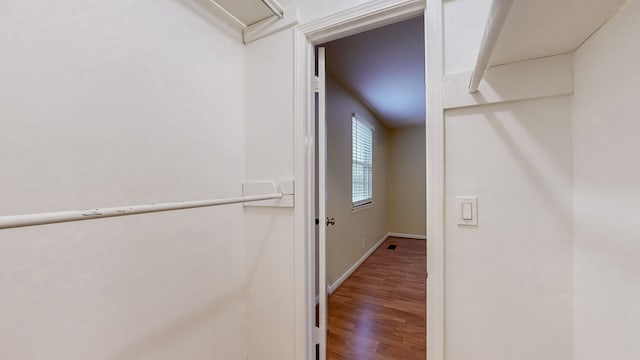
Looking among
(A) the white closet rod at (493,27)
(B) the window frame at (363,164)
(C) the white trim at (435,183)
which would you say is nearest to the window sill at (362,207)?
(B) the window frame at (363,164)

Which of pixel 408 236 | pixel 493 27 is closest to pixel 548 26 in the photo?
pixel 493 27

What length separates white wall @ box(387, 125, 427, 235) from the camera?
17.0 feet

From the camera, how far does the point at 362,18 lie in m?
1.21

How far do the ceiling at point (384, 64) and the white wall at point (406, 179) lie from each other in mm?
1485

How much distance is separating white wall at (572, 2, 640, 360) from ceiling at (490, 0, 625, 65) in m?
0.03

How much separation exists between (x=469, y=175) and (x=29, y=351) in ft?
5.34

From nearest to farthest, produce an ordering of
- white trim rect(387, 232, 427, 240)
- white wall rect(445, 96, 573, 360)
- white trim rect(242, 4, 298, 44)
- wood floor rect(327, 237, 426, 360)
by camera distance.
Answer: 1. white wall rect(445, 96, 573, 360)
2. white trim rect(242, 4, 298, 44)
3. wood floor rect(327, 237, 426, 360)
4. white trim rect(387, 232, 427, 240)

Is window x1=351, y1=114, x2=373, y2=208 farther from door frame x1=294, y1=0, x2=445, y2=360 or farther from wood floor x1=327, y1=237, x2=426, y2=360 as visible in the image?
door frame x1=294, y1=0, x2=445, y2=360

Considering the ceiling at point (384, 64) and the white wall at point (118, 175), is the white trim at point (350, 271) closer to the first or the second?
the white wall at point (118, 175)

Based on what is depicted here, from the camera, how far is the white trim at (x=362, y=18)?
3.63 feet

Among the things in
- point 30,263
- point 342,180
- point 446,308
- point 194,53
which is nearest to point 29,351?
point 30,263

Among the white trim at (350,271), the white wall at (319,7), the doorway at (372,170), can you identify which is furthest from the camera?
the white trim at (350,271)

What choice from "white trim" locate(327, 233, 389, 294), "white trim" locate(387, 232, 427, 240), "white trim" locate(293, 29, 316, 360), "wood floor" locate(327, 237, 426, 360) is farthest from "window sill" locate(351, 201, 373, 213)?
"white trim" locate(293, 29, 316, 360)

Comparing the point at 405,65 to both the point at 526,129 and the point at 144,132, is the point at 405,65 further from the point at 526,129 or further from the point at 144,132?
the point at 144,132
